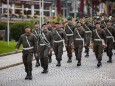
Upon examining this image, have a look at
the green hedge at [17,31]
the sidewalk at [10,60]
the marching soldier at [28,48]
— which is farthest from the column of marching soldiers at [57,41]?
the green hedge at [17,31]

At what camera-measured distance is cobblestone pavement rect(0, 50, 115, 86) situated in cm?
1741

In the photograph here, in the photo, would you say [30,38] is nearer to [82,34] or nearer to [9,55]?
[82,34]

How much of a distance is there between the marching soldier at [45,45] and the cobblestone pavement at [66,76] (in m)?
0.48

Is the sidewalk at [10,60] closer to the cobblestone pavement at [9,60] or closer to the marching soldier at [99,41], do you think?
the cobblestone pavement at [9,60]

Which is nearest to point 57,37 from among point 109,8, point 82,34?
point 82,34

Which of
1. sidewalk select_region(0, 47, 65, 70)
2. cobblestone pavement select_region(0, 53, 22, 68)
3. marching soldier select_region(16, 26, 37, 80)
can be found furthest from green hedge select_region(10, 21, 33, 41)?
marching soldier select_region(16, 26, 37, 80)

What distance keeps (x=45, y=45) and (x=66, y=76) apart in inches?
91.3

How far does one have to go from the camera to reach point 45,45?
21.0m

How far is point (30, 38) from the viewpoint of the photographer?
62.8ft

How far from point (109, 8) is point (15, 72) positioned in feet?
131

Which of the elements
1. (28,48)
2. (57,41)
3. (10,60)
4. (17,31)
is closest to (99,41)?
(57,41)

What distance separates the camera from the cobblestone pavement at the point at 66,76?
1741cm

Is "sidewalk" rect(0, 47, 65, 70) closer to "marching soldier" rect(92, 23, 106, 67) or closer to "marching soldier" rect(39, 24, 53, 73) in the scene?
"marching soldier" rect(39, 24, 53, 73)

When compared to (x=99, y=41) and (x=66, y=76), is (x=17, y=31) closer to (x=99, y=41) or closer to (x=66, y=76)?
(x=99, y=41)
